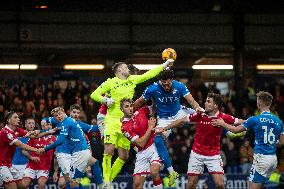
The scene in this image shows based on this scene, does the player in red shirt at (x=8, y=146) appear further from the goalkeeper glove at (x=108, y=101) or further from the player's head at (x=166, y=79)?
the player's head at (x=166, y=79)

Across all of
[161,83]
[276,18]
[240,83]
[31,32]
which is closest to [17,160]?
[161,83]

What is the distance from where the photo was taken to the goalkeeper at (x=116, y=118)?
54.9 feet

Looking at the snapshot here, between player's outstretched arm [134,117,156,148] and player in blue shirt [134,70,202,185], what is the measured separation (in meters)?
0.44

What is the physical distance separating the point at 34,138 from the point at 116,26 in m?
8.71

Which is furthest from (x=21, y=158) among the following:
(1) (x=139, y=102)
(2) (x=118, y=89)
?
(1) (x=139, y=102)

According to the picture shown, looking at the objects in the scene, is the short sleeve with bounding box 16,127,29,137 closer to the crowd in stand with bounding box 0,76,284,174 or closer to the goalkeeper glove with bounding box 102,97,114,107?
the goalkeeper glove with bounding box 102,97,114,107

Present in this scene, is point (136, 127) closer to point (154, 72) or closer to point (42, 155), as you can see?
point (154, 72)

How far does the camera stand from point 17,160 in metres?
20.2

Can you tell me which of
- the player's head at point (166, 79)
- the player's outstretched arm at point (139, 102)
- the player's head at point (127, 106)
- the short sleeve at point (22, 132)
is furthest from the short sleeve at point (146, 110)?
the short sleeve at point (22, 132)

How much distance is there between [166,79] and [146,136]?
129cm

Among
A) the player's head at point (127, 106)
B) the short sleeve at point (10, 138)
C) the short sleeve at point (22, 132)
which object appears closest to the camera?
the player's head at point (127, 106)

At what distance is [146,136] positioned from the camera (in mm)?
15602

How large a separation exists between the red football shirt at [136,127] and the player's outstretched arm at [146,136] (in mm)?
93

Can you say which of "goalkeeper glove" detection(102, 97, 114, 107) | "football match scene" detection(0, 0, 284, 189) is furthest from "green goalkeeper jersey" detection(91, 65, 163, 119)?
"football match scene" detection(0, 0, 284, 189)
